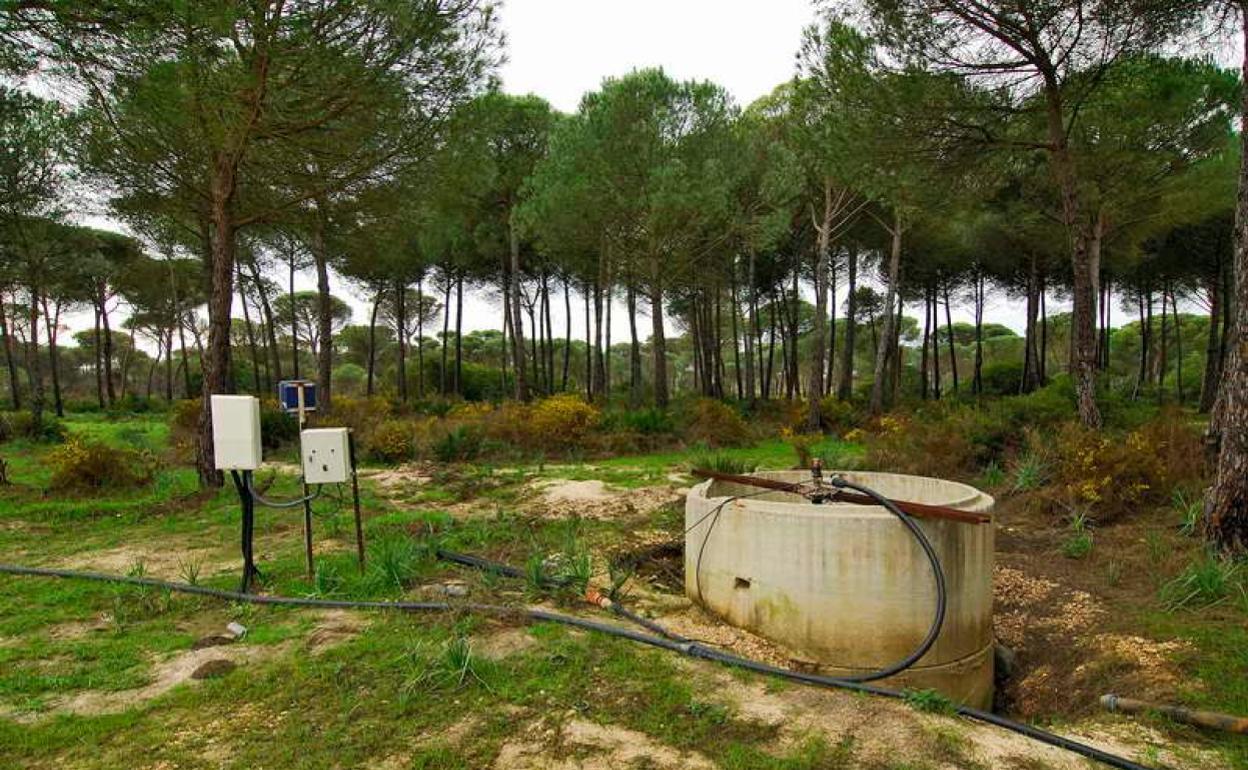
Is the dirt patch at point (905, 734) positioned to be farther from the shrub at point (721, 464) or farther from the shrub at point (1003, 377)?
the shrub at point (1003, 377)

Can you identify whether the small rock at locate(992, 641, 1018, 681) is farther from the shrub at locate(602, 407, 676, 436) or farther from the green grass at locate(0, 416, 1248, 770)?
the shrub at locate(602, 407, 676, 436)

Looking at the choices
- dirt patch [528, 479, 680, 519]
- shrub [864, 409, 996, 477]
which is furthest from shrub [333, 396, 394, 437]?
shrub [864, 409, 996, 477]

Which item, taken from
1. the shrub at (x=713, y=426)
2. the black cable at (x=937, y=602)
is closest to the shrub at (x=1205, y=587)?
the black cable at (x=937, y=602)

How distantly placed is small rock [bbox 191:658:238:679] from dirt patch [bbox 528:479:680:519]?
3809 millimetres

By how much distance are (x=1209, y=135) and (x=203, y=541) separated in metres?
14.7

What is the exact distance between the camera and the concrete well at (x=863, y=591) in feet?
12.5

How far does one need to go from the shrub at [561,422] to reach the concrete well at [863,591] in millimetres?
8197

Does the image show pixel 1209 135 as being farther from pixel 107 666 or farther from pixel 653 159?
pixel 107 666

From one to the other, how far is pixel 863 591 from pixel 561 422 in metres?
8.91

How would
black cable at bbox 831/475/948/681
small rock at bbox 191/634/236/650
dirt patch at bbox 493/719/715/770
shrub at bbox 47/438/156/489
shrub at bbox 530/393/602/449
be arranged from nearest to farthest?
dirt patch at bbox 493/719/715/770 < black cable at bbox 831/475/948/681 < small rock at bbox 191/634/236/650 < shrub at bbox 47/438/156/489 < shrub at bbox 530/393/602/449

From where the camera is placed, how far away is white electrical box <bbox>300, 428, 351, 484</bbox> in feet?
14.8

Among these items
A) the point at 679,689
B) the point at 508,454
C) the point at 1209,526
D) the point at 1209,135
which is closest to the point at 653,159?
the point at 508,454

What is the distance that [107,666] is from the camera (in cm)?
332

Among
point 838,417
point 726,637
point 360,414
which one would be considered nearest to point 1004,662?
point 726,637
